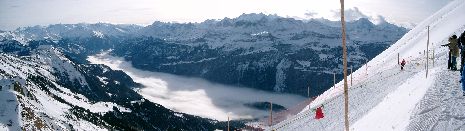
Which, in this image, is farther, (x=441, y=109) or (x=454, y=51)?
(x=454, y=51)

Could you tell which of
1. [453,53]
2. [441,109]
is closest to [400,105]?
[441,109]

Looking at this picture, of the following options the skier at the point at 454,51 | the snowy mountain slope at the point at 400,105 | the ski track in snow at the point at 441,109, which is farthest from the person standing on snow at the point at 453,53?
the ski track in snow at the point at 441,109

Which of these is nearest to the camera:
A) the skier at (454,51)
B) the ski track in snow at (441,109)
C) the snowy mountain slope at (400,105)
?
the ski track in snow at (441,109)

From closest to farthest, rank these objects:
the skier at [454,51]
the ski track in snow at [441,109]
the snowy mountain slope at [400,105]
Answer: the ski track in snow at [441,109], the snowy mountain slope at [400,105], the skier at [454,51]

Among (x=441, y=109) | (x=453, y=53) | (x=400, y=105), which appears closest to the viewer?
(x=441, y=109)

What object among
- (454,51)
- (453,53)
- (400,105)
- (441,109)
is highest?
(454,51)

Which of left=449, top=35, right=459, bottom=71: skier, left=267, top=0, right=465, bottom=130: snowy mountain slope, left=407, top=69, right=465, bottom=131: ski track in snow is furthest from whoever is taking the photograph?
left=449, top=35, right=459, bottom=71: skier

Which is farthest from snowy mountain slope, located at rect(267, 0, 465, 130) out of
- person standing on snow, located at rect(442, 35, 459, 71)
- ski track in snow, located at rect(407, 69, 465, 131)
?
person standing on snow, located at rect(442, 35, 459, 71)

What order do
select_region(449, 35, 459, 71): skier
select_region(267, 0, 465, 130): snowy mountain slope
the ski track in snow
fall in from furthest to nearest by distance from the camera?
1. select_region(449, 35, 459, 71): skier
2. select_region(267, 0, 465, 130): snowy mountain slope
3. the ski track in snow

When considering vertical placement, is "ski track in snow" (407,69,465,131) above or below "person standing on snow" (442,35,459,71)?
below

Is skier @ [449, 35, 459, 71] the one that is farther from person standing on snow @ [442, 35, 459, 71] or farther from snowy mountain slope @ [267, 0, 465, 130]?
snowy mountain slope @ [267, 0, 465, 130]

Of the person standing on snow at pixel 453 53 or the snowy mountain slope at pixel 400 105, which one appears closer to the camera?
the snowy mountain slope at pixel 400 105

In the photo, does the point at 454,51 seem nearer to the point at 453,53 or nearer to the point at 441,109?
the point at 453,53

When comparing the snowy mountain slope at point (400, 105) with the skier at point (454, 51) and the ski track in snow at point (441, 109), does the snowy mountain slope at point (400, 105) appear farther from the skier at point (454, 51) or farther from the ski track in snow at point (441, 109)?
the skier at point (454, 51)
